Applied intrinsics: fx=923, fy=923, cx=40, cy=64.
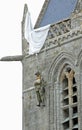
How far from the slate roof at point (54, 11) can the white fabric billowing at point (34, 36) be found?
0.42 metres

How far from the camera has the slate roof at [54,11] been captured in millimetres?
37531

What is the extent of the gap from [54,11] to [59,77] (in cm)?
346

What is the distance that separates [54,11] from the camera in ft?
126

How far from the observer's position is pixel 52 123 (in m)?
36.2

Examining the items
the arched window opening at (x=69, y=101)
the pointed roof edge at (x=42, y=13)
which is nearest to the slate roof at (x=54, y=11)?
the pointed roof edge at (x=42, y=13)

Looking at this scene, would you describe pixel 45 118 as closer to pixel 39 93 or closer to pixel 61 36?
pixel 39 93

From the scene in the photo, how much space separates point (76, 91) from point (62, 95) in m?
1.03

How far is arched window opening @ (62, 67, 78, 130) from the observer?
35344 millimetres

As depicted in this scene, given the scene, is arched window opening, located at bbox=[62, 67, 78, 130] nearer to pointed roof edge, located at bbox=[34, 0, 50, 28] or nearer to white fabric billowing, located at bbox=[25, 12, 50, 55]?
white fabric billowing, located at bbox=[25, 12, 50, 55]

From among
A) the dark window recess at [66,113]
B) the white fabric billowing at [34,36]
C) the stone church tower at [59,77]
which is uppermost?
the white fabric billowing at [34,36]

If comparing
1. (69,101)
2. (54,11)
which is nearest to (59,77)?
(69,101)

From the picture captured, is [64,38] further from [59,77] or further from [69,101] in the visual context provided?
[69,101]

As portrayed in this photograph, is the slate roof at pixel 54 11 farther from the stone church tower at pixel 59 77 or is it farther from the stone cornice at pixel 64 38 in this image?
the stone cornice at pixel 64 38

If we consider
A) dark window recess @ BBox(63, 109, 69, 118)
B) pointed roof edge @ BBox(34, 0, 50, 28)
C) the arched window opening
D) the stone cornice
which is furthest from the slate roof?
dark window recess @ BBox(63, 109, 69, 118)
